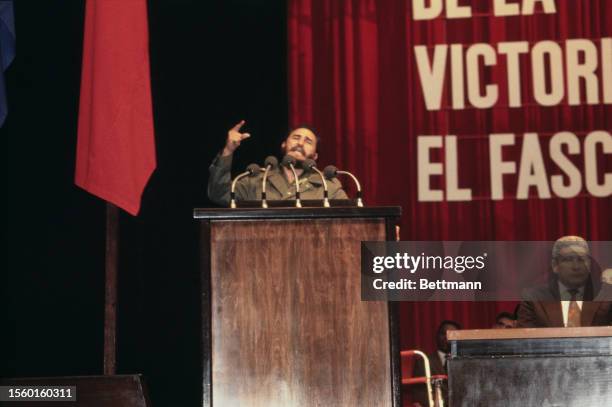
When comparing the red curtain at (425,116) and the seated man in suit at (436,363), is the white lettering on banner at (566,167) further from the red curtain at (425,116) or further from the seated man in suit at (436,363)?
the seated man in suit at (436,363)

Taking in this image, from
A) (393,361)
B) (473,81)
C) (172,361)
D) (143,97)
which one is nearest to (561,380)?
(393,361)

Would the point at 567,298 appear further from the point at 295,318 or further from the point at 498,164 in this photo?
the point at 498,164

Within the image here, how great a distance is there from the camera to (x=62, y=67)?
5746mm

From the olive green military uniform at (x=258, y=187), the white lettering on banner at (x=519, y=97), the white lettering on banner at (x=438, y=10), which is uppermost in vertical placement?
the white lettering on banner at (x=438, y=10)

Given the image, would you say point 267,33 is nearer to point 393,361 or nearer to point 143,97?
point 143,97

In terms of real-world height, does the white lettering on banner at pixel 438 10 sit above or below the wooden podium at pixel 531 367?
above

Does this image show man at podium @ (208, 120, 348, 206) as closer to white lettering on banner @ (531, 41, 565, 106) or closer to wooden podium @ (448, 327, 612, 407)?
wooden podium @ (448, 327, 612, 407)

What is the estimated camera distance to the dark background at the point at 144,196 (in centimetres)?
558

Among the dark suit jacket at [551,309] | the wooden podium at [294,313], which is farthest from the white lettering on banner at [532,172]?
the wooden podium at [294,313]

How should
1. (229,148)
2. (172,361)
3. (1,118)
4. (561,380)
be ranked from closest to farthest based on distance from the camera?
1. (561,380)
2. (229,148)
3. (1,118)
4. (172,361)

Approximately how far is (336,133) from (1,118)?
247cm

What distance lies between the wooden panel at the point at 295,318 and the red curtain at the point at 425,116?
3.32 metres

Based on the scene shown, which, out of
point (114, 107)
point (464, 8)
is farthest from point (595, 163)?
point (114, 107)

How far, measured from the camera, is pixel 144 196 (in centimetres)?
564
